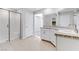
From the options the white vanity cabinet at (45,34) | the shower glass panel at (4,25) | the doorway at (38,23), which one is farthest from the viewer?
the white vanity cabinet at (45,34)

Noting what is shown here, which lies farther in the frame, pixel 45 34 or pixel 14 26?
pixel 45 34

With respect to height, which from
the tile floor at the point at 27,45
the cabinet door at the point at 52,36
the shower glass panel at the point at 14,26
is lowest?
the tile floor at the point at 27,45

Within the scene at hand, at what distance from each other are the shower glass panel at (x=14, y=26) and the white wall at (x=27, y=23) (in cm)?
11

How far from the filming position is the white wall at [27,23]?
200cm

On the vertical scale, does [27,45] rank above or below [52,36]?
below

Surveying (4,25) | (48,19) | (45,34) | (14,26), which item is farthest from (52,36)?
(4,25)

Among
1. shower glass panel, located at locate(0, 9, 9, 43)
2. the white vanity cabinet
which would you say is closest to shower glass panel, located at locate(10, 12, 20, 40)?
shower glass panel, located at locate(0, 9, 9, 43)

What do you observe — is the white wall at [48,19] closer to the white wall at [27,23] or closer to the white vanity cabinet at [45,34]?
the white vanity cabinet at [45,34]

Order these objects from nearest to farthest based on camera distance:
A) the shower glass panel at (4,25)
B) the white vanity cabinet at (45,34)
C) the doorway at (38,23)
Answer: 1. the shower glass panel at (4,25)
2. the doorway at (38,23)
3. the white vanity cabinet at (45,34)

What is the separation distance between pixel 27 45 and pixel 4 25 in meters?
0.64

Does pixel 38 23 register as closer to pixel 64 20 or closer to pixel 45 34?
pixel 45 34

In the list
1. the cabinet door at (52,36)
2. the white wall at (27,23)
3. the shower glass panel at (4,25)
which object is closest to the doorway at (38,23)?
the white wall at (27,23)

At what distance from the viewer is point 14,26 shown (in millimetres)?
1955
